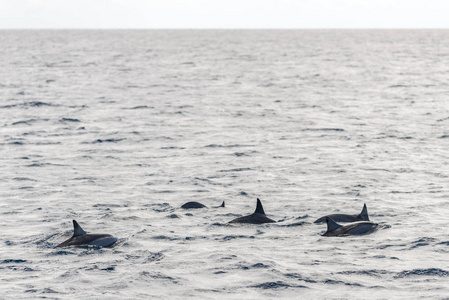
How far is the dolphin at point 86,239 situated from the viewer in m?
12.7

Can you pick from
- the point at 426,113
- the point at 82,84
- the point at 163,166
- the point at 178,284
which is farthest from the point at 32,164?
the point at 82,84

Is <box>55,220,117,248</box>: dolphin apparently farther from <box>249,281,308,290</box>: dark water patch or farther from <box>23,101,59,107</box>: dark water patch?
<box>23,101,59,107</box>: dark water patch

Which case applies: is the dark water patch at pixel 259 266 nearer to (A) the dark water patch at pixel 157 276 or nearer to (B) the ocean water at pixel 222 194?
(B) the ocean water at pixel 222 194

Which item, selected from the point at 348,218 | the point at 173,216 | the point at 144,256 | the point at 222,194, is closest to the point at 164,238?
the point at 144,256

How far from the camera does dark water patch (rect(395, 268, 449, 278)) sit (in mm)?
11102

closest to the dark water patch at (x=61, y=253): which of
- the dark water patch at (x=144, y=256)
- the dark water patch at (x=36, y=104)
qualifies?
the dark water patch at (x=144, y=256)

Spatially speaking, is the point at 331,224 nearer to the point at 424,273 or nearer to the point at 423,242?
the point at 423,242

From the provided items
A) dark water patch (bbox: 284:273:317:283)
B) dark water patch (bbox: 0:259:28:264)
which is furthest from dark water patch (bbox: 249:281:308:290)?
dark water patch (bbox: 0:259:28:264)

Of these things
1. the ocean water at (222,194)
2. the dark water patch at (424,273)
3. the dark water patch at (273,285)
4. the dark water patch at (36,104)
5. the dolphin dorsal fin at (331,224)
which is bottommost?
the dark water patch at (36,104)

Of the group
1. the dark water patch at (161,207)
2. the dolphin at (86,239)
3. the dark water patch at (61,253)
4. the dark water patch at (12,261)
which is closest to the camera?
the dark water patch at (12,261)

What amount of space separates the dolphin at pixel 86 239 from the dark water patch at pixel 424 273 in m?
5.22

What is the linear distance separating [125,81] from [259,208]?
41.9 m

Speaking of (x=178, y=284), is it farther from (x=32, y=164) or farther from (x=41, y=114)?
(x=41, y=114)

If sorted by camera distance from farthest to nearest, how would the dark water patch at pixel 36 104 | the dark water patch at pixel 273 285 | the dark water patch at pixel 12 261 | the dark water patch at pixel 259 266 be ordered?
the dark water patch at pixel 36 104
the dark water patch at pixel 12 261
the dark water patch at pixel 259 266
the dark water patch at pixel 273 285
